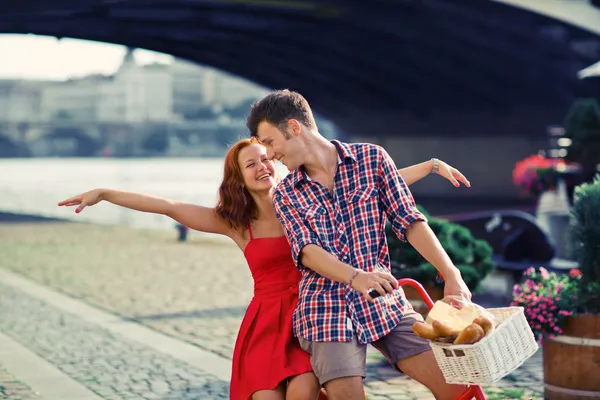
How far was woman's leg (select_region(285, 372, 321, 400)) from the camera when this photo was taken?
370cm

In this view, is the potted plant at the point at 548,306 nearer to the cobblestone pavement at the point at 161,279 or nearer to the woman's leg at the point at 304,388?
the cobblestone pavement at the point at 161,279

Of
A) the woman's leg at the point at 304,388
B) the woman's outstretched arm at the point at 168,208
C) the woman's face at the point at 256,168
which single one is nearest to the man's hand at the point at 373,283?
the woman's leg at the point at 304,388

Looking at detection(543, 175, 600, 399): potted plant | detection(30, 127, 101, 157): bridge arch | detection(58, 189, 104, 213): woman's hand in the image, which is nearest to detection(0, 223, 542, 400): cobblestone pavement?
detection(543, 175, 600, 399): potted plant

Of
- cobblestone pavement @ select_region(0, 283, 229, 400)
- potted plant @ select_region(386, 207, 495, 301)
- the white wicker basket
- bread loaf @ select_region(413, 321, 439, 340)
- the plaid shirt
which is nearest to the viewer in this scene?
the white wicker basket

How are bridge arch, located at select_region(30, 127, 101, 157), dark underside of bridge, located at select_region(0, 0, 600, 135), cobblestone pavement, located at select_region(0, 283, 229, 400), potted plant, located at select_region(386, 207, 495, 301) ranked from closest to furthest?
cobblestone pavement, located at select_region(0, 283, 229, 400), potted plant, located at select_region(386, 207, 495, 301), dark underside of bridge, located at select_region(0, 0, 600, 135), bridge arch, located at select_region(30, 127, 101, 157)

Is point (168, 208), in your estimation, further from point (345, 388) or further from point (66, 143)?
point (66, 143)

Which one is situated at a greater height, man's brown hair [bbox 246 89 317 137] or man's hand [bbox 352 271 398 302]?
man's brown hair [bbox 246 89 317 137]

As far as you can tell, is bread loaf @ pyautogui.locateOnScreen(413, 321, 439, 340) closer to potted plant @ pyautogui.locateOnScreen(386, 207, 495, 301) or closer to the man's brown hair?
the man's brown hair

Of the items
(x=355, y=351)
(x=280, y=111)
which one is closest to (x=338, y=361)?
(x=355, y=351)

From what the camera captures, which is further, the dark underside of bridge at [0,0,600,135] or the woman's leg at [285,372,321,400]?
the dark underside of bridge at [0,0,600,135]

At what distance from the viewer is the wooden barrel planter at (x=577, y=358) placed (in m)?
5.46

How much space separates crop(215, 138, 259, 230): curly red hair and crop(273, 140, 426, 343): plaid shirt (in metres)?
0.39

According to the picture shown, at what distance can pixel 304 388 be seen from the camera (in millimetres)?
3699

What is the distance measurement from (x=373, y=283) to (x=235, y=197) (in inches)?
37.8
